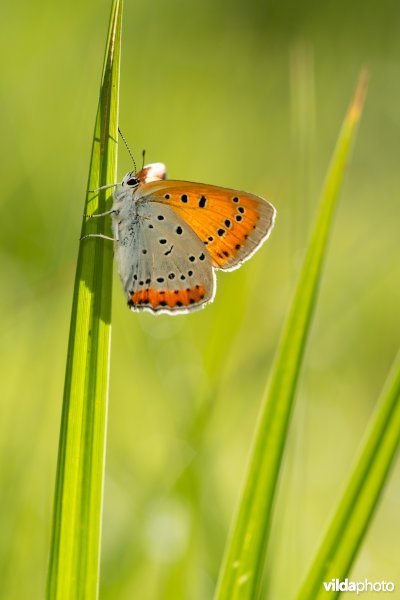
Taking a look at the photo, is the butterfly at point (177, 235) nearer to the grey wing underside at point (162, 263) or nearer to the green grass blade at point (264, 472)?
the grey wing underside at point (162, 263)

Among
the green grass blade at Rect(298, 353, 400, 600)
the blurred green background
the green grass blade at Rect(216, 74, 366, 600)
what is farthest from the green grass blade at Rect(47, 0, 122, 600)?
the blurred green background

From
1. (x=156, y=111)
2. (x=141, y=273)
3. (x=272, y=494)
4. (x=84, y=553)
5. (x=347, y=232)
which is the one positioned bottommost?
(x=84, y=553)

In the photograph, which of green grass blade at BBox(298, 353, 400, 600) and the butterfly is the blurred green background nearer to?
the butterfly

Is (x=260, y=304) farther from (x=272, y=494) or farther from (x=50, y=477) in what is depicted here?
(x=272, y=494)

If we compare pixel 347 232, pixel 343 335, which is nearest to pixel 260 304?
pixel 343 335

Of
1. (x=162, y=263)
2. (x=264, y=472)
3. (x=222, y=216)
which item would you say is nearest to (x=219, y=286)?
(x=162, y=263)

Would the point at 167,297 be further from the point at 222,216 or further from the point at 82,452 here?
the point at 82,452

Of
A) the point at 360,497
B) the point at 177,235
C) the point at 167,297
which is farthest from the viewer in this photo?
the point at 177,235
